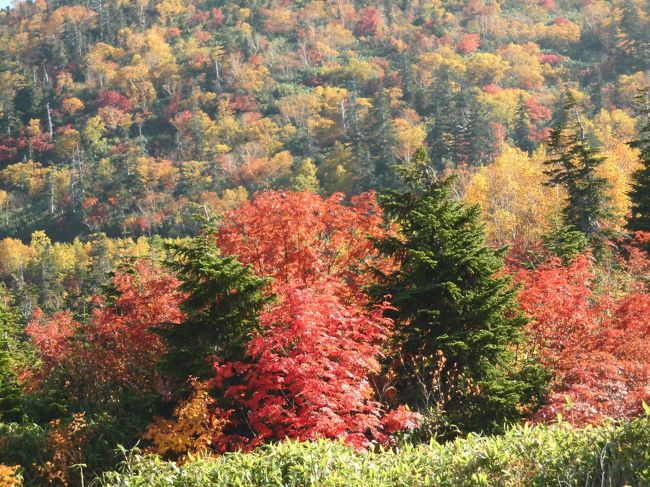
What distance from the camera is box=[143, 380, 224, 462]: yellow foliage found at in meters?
9.98

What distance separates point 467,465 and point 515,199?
39163 millimetres

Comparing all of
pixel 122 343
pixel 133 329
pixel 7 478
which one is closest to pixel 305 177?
pixel 122 343

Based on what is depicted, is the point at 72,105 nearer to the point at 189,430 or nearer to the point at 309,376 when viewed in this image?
the point at 189,430

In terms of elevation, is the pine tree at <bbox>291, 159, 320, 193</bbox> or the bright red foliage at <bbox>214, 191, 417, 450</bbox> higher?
the bright red foliage at <bbox>214, 191, 417, 450</bbox>

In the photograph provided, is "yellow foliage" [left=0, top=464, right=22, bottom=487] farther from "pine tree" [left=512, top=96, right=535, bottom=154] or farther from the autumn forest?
"pine tree" [left=512, top=96, right=535, bottom=154]

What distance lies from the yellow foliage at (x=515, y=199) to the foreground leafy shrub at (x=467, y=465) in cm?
2992

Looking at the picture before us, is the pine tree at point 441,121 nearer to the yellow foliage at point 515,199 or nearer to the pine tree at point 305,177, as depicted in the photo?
the pine tree at point 305,177

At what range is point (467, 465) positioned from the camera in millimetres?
5375

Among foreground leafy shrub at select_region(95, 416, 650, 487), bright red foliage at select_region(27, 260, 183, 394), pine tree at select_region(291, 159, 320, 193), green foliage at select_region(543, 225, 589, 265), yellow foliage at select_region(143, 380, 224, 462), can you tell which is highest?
foreground leafy shrub at select_region(95, 416, 650, 487)

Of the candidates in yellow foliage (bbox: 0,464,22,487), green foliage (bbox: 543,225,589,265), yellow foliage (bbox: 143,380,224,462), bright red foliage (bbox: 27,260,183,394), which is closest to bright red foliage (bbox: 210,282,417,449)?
yellow foliage (bbox: 143,380,224,462)

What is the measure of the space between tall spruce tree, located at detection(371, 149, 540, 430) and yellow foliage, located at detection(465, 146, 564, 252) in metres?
22.4

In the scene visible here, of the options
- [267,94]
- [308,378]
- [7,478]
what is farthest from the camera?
[267,94]

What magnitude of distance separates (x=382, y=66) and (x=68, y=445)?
386ft

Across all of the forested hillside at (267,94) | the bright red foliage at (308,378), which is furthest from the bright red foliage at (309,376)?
the forested hillside at (267,94)
